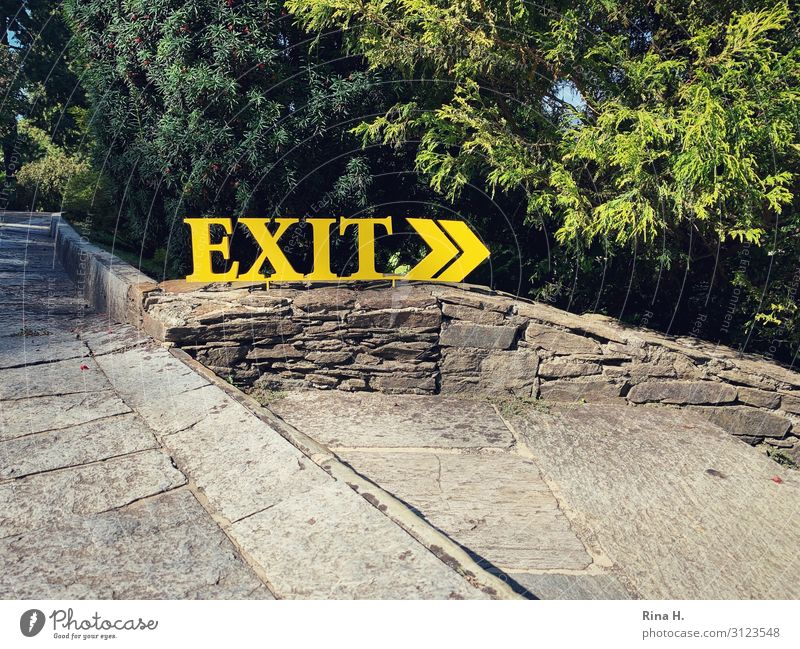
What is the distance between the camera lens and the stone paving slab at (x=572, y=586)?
102 inches

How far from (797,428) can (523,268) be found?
3.13 meters

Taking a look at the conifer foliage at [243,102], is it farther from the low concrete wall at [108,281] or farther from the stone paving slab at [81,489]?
the stone paving slab at [81,489]

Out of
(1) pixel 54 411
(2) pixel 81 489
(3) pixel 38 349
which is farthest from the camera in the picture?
(3) pixel 38 349

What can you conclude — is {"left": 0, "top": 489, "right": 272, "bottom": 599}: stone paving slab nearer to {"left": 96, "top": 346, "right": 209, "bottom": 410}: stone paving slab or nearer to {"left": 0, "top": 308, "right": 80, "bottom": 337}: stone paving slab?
{"left": 96, "top": 346, "right": 209, "bottom": 410}: stone paving slab

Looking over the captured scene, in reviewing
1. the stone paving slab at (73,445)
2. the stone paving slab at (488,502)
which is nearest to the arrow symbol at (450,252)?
the stone paving slab at (488,502)

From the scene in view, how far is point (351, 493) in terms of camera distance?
8.79ft

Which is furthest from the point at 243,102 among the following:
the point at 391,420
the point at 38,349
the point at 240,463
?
the point at 240,463

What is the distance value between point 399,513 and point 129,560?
3.61 ft

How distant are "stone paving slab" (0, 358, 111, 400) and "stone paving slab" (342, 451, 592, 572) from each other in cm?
189

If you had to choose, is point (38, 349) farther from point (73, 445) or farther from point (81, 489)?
point (81, 489)

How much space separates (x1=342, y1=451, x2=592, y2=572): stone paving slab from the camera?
2908 millimetres

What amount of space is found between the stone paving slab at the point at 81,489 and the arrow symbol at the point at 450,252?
3103mm

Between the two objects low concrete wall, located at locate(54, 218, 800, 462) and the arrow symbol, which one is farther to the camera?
the arrow symbol

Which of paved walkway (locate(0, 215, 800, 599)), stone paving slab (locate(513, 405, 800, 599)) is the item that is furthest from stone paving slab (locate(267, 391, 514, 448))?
stone paving slab (locate(513, 405, 800, 599))
